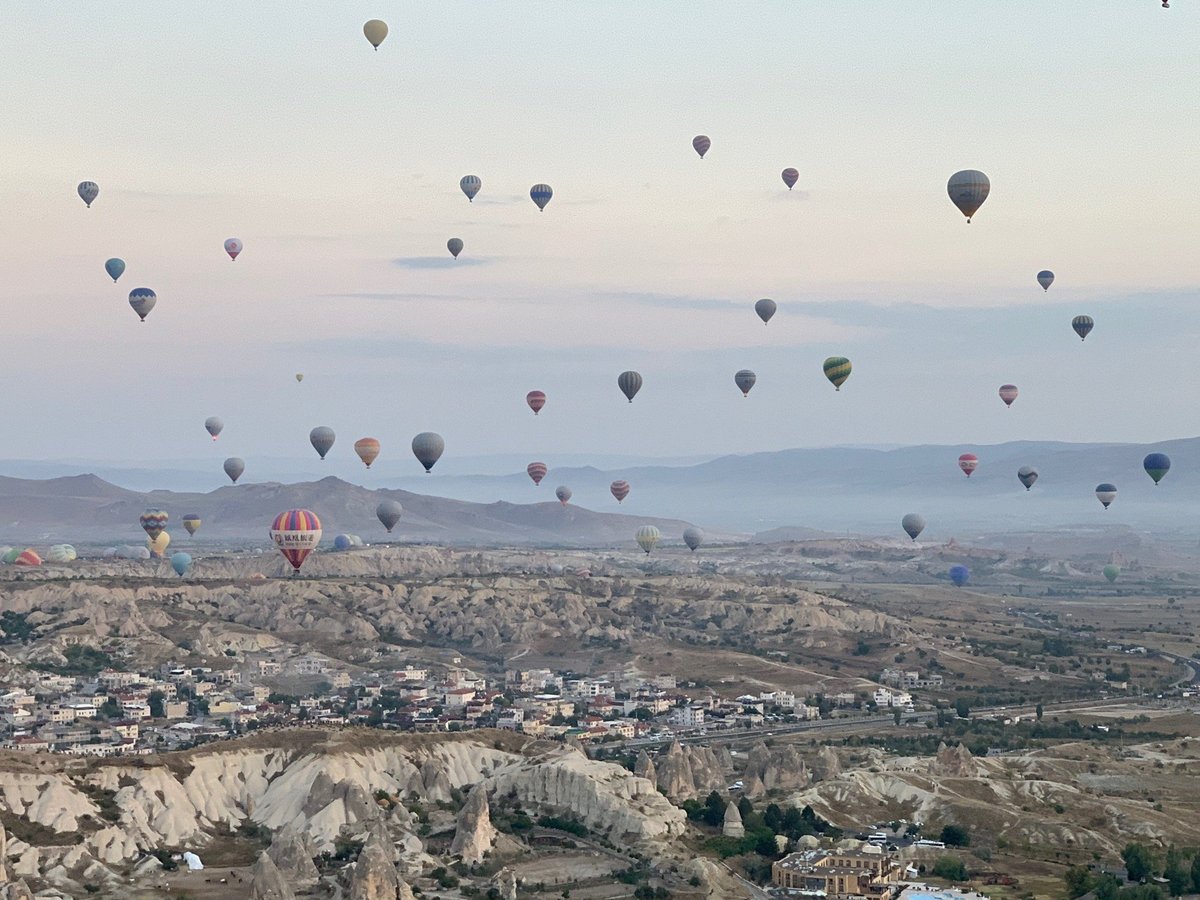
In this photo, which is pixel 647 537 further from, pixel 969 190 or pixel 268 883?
pixel 268 883

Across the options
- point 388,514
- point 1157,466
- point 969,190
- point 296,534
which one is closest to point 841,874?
point 969,190

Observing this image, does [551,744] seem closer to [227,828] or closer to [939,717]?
[227,828]

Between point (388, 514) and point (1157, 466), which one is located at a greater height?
point (1157, 466)

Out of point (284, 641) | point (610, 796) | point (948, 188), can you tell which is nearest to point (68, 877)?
point (610, 796)

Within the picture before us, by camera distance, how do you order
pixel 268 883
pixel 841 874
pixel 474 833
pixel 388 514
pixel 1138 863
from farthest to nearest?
pixel 388 514 < pixel 474 833 < pixel 1138 863 < pixel 841 874 < pixel 268 883

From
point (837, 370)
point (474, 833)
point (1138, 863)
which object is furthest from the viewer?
point (837, 370)

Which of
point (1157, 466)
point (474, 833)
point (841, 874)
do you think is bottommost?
point (841, 874)
